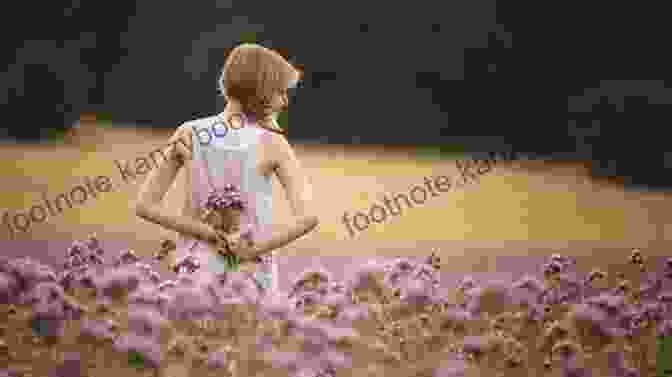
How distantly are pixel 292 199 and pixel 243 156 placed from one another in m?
0.14

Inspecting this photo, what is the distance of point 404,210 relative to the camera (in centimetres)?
442

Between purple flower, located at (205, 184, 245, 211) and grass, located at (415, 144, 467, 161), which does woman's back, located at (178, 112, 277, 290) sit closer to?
purple flower, located at (205, 184, 245, 211)

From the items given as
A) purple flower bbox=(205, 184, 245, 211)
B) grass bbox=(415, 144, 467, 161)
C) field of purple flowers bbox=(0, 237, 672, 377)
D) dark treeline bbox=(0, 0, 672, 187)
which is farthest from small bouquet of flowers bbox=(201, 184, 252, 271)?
grass bbox=(415, 144, 467, 161)

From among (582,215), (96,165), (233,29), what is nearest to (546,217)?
(582,215)

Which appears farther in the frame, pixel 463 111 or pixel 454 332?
pixel 463 111

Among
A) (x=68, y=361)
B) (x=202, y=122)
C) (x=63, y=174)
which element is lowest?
(x=68, y=361)

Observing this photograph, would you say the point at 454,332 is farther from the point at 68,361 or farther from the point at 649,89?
the point at 649,89

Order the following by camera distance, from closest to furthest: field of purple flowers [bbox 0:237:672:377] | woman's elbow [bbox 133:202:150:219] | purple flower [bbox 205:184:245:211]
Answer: field of purple flowers [bbox 0:237:672:377] → purple flower [bbox 205:184:245:211] → woman's elbow [bbox 133:202:150:219]

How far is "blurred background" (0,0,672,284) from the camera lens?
3979 mm

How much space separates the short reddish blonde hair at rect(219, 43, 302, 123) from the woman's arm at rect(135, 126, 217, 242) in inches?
5.2

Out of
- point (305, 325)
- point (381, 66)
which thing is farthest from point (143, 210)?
point (381, 66)

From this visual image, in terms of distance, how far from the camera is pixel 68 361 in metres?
1.36

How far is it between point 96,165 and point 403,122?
1330 millimetres

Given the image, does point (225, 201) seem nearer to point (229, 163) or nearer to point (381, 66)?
point (229, 163)
